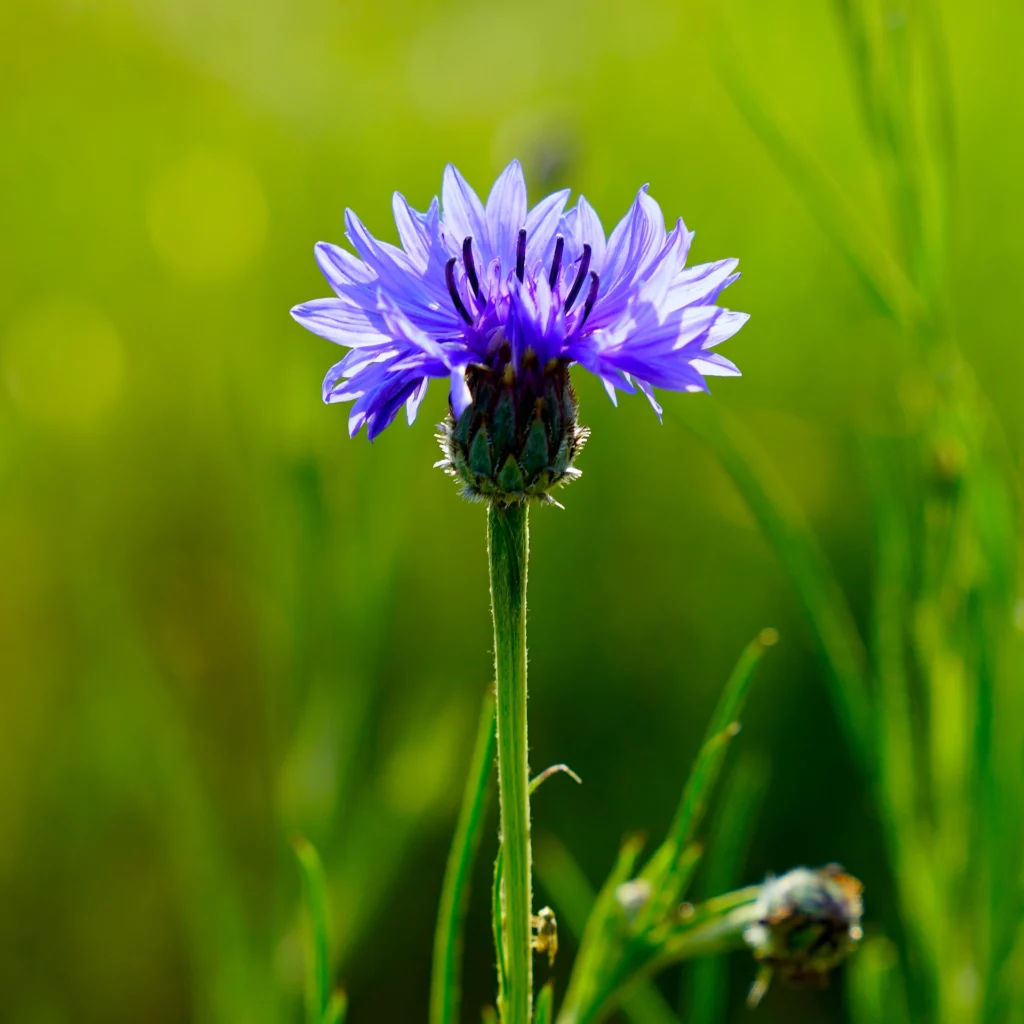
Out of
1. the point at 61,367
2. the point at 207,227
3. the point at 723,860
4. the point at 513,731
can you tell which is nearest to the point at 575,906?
the point at 723,860

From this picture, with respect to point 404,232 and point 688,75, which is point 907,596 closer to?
point 404,232

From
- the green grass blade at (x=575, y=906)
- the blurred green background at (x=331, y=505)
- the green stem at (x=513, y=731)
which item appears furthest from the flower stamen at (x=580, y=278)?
the green grass blade at (x=575, y=906)

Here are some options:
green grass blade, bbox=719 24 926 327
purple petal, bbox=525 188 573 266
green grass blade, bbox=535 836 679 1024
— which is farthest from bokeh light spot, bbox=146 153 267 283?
purple petal, bbox=525 188 573 266

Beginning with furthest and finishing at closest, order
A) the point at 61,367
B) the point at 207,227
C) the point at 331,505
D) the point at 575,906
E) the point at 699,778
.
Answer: the point at 207,227 → the point at 61,367 → the point at 331,505 → the point at 575,906 → the point at 699,778

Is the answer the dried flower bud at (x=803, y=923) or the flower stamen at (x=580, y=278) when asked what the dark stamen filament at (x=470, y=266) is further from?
the dried flower bud at (x=803, y=923)

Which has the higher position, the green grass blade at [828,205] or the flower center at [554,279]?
the green grass blade at [828,205]

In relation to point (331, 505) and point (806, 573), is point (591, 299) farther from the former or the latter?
point (331, 505)

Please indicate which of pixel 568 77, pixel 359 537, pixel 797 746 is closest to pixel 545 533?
pixel 797 746
